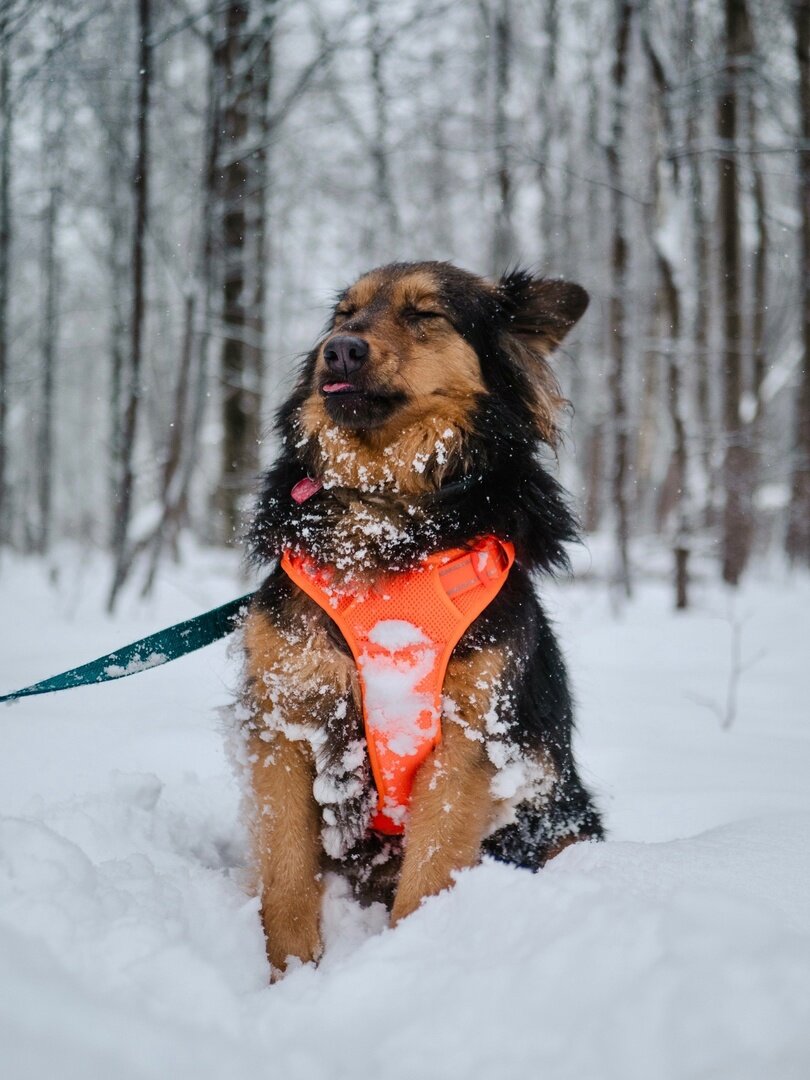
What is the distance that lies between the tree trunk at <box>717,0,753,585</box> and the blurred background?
0.13ft

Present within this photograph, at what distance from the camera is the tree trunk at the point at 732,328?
8.42 metres

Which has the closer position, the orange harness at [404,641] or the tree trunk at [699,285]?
the orange harness at [404,641]

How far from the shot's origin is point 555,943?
4.02 ft

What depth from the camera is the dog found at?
188cm

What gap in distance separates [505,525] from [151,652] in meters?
1.18

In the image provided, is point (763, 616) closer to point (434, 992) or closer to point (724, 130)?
point (724, 130)

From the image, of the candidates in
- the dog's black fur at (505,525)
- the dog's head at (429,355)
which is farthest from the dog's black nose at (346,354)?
the dog's black fur at (505,525)

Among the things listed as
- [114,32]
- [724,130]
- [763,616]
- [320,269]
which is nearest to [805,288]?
[724,130]

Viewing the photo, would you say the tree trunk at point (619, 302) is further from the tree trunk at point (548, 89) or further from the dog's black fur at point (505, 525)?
the dog's black fur at point (505, 525)

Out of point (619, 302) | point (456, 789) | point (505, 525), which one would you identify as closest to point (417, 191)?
point (619, 302)

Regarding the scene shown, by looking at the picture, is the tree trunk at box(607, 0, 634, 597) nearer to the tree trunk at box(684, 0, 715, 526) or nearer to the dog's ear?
the tree trunk at box(684, 0, 715, 526)

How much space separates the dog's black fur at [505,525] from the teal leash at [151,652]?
0.96 ft

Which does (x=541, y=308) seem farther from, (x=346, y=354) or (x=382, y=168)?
(x=382, y=168)

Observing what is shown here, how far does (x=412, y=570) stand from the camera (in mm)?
1987
